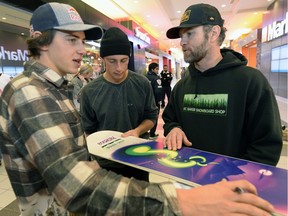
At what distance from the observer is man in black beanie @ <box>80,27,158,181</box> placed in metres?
1.73

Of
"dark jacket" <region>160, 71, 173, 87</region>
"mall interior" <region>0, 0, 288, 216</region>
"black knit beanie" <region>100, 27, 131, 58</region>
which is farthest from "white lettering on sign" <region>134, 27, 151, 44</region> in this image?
"black knit beanie" <region>100, 27, 131, 58</region>

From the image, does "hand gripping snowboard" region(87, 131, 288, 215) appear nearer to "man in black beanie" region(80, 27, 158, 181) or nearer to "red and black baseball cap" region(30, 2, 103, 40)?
"man in black beanie" region(80, 27, 158, 181)

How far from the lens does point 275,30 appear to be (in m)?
8.77

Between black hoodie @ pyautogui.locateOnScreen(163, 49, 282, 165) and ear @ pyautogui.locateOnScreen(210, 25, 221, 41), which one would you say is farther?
ear @ pyautogui.locateOnScreen(210, 25, 221, 41)

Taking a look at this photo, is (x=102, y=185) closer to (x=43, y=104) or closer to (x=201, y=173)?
(x=43, y=104)

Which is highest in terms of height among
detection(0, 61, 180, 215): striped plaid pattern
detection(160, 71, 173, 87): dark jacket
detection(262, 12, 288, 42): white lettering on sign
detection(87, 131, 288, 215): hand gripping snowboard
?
detection(262, 12, 288, 42): white lettering on sign

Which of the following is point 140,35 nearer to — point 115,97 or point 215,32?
point 115,97

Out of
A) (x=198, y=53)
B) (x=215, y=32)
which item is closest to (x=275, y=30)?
(x=215, y=32)

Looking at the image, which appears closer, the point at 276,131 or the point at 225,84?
the point at 276,131

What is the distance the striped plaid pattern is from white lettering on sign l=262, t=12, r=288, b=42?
29.0 feet

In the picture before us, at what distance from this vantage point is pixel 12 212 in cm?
242

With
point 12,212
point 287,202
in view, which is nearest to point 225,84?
point 287,202

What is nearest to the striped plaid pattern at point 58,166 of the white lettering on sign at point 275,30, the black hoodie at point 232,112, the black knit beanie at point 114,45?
the black hoodie at point 232,112

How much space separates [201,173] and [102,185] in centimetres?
45
